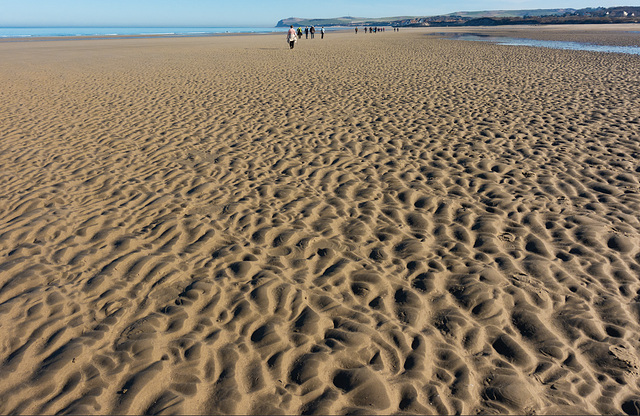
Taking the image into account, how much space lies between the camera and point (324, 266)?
4.10m

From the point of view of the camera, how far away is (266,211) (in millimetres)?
5180

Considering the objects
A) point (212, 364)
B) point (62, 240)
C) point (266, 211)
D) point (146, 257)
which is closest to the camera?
point (212, 364)

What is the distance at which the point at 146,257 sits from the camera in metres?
4.25

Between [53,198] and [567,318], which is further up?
[53,198]

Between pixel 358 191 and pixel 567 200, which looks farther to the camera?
pixel 358 191

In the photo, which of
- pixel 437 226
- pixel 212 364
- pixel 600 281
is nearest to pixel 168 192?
pixel 212 364

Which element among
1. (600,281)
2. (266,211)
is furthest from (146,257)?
(600,281)

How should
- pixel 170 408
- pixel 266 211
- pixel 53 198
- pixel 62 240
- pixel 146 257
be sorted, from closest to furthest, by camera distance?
pixel 170 408
pixel 146 257
pixel 62 240
pixel 266 211
pixel 53 198

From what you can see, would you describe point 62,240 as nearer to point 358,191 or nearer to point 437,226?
point 358,191

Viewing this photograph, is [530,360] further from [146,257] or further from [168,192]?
[168,192]

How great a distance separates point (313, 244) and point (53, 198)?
4.02 metres

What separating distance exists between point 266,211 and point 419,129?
15.3ft

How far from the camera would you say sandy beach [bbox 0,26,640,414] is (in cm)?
279

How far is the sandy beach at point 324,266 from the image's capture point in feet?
9.16
